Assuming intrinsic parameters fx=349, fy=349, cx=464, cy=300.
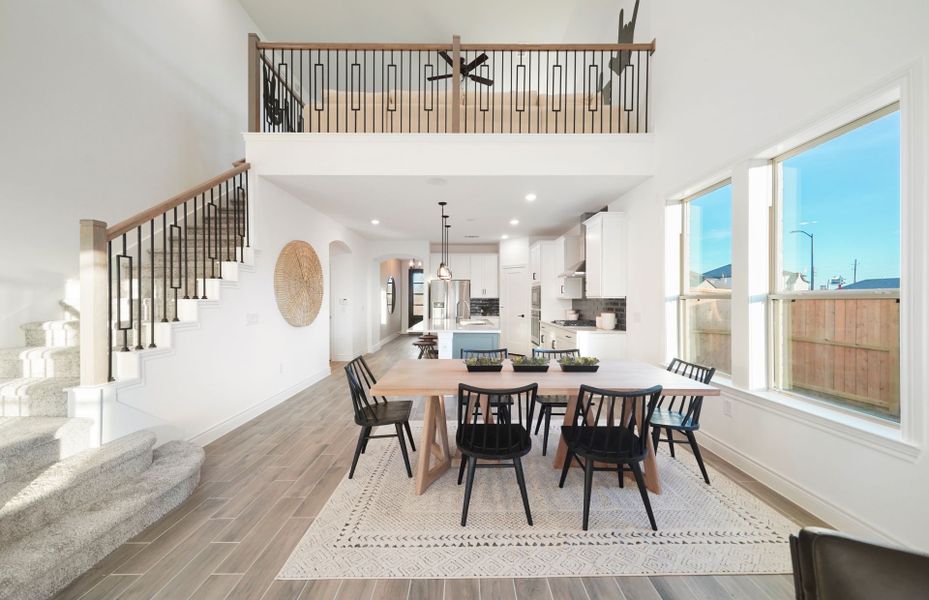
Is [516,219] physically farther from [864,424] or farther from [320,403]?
[864,424]

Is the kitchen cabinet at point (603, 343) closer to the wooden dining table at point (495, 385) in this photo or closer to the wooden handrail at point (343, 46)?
the wooden dining table at point (495, 385)

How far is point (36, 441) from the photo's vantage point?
1.95 m

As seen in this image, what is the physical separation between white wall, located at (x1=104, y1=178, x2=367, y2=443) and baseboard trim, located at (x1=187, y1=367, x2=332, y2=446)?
0.01 metres

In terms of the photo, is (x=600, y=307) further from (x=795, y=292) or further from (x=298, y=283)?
(x=298, y=283)

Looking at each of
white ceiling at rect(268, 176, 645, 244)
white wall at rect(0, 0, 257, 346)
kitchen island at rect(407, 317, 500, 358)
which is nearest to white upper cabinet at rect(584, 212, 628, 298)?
white ceiling at rect(268, 176, 645, 244)

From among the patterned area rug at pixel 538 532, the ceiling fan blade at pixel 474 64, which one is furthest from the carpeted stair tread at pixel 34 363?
the ceiling fan blade at pixel 474 64

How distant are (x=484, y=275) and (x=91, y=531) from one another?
26.0 ft

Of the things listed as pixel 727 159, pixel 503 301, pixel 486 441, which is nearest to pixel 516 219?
pixel 503 301

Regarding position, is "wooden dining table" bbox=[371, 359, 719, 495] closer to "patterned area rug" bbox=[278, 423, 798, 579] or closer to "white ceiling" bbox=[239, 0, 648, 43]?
"patterned area rug" bbox=[278, 423, 798, 579]

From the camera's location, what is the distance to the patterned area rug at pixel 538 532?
1.75 m

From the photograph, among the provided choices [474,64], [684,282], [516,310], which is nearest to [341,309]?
[516,310]

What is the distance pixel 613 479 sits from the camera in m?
2.59

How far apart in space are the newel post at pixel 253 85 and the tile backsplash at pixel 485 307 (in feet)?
20.6

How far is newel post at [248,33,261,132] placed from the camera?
389 centimetres
